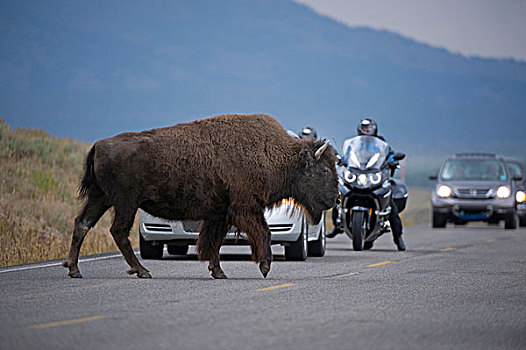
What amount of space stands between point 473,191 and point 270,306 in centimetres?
2262

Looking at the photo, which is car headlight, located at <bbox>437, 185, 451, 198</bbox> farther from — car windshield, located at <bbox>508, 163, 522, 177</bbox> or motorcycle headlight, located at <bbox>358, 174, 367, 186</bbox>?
motorcycle headlight, located at <bbox>358, 174, 367, 186</bbox>

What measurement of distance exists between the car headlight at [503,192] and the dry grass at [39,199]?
11889 millimetres

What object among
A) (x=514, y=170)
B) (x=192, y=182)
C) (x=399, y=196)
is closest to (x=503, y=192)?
(x=514, y=170)

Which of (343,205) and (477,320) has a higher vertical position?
(343,205)

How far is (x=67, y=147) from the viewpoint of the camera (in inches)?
1524

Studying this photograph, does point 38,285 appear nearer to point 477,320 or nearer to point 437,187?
point 477,320

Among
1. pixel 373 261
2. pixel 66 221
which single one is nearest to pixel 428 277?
pixel 373 261

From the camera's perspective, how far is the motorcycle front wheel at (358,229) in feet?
62.5

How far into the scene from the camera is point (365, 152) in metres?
19.8

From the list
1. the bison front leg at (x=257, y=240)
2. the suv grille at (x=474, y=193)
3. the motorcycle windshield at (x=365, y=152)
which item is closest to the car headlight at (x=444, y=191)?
the suv grille at (x=474, y=193)

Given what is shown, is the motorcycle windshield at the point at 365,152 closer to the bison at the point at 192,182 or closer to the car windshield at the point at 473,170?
the bison at the point at 192,182

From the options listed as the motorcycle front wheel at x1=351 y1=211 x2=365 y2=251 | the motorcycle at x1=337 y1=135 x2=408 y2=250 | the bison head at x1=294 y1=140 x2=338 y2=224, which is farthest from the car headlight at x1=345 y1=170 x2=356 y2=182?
the bison head at x1=294 y1=140 x2=338 y2=224

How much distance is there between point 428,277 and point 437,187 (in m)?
18.8

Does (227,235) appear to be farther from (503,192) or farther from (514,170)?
(514,170)
